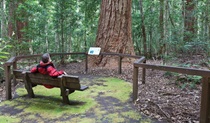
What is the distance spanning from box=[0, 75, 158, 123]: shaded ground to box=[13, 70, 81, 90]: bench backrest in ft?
1.59

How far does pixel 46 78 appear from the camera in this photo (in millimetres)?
4066

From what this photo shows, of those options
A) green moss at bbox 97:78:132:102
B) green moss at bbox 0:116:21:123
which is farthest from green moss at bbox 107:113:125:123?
green moss at bbox 0:116:21:123

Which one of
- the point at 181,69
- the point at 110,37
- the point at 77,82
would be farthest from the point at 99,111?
the point at 110,37

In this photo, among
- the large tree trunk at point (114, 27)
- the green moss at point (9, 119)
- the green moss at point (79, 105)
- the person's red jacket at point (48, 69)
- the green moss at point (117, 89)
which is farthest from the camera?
the large tree trunk at point (114, 27)

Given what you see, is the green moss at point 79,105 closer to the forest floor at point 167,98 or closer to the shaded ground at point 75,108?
the shaded ground at point 75,108

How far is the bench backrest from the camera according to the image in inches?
150

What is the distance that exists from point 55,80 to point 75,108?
0.70m

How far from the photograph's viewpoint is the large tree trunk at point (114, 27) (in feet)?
28.9

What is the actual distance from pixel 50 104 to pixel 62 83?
68 cm

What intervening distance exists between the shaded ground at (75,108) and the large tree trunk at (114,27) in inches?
146

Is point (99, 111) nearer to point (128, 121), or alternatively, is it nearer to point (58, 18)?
point (128, 121)

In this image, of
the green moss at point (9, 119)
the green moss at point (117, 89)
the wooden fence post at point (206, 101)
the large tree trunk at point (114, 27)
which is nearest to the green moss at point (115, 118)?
the green moss at point (117, 89)

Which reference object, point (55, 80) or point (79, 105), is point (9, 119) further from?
point (79, 105)

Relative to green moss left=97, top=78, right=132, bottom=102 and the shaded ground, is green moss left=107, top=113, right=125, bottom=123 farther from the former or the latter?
green moss left=97, top=78, right=132, bottom=102
